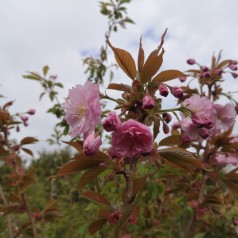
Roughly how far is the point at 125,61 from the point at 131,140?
11.2 inches

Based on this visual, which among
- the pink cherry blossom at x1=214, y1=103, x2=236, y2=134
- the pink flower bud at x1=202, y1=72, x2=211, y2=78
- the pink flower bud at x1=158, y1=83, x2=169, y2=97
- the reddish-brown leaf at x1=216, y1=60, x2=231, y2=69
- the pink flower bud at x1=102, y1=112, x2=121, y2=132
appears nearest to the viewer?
the pink flower bud at x1=102, y1=112, x2=121, y2=132

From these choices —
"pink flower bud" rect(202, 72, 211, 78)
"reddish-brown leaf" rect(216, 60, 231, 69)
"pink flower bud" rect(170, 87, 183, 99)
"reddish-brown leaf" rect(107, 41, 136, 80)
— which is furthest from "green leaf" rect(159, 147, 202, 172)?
"reddish-brown leaf" rect(216, 60, 231, 69)

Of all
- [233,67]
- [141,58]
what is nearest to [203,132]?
[141,58]

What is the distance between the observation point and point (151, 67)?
111 centimetres

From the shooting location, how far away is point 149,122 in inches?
→ 43.7

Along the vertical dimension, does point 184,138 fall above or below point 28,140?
above

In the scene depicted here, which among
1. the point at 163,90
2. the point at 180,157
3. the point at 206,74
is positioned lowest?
the point at 180,157

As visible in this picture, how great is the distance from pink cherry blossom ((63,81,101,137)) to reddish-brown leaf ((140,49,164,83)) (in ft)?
0.52

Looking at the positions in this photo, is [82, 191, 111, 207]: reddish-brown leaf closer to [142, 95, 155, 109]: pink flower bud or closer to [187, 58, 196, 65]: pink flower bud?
[142, 95, 155, 109]: pink flower bud

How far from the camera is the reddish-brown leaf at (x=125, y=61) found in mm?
1121

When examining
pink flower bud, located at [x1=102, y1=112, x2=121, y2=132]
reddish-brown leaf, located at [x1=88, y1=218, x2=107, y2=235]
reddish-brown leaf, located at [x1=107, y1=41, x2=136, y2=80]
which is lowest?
reddish-brown leaf, located at [x1=88, y1=218, x2=107, y2=235]

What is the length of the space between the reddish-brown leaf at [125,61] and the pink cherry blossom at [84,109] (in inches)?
4.3

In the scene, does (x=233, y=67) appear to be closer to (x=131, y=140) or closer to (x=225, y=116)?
(x=225, y=116)

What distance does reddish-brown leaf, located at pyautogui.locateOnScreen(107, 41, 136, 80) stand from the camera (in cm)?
112
